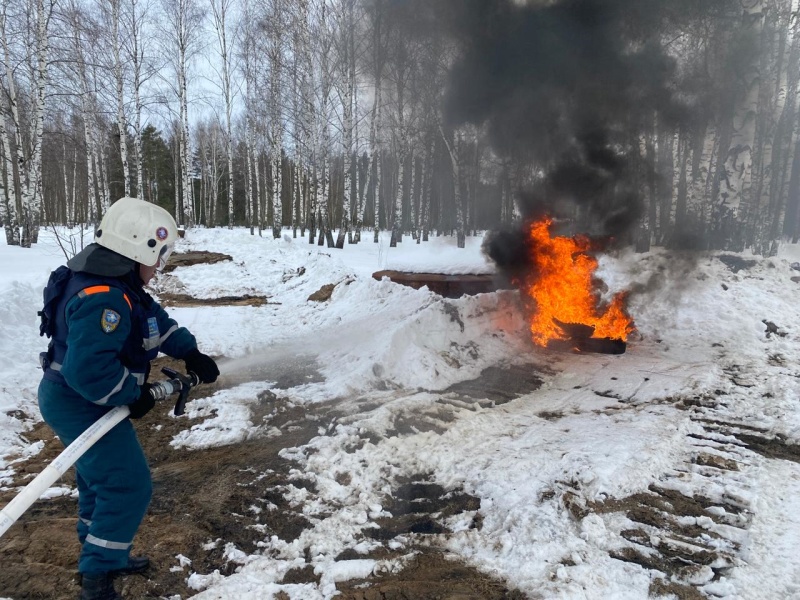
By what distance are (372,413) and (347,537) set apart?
1809 millimetres

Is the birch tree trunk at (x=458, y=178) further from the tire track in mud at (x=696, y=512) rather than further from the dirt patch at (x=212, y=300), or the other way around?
the tire track in mud at (x=696, y=512)

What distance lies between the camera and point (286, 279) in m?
13.3

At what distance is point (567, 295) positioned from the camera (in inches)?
337

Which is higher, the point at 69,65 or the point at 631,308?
the point at 69,65

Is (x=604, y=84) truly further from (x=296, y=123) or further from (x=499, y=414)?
(x=296, y=123)

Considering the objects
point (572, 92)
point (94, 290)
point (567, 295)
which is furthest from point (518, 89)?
point (94, 290)

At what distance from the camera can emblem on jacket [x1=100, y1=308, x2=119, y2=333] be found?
7.50 feet

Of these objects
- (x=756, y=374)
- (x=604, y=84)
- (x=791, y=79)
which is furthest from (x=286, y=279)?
(x=791, y=79)

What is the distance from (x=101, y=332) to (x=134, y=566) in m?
1.38

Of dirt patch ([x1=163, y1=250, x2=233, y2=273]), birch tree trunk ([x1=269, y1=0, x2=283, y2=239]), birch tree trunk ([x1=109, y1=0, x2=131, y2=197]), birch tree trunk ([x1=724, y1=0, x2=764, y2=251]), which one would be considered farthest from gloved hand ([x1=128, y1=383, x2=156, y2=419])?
birch tree trunk ([x1=269, y1=0, x2=283, y2=239])

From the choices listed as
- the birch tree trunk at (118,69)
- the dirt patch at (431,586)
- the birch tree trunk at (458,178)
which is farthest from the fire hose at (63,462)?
the birch tree trunk at (458,178)

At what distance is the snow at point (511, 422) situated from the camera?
291 centimetres

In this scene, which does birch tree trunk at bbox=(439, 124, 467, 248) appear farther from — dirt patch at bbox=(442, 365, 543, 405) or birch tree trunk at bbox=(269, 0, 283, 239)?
dirt patch at bbox=(442, 365, 543, 405)

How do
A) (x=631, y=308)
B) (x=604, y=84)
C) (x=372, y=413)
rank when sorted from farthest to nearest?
(x=631, y=308) < (x=604, y=84) < (x=372, y=413)
